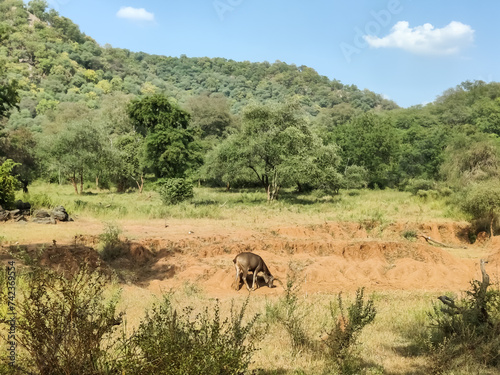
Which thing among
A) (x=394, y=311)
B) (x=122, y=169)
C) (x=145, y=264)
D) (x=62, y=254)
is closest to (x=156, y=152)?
(x=122, y=169)

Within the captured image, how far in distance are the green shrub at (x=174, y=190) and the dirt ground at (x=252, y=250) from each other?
6.50m

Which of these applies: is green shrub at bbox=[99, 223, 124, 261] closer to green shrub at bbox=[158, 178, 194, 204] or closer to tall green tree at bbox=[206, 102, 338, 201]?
green shrub at bbox=[158, 178, 194, 204]

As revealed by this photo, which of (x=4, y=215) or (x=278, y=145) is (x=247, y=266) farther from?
(x=278, y=145)

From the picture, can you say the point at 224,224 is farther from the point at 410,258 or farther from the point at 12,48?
the point at 12,48

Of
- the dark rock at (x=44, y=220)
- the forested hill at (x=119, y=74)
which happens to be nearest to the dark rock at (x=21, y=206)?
the dark rock at (x=44, y=220)

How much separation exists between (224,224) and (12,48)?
11951 centimetres

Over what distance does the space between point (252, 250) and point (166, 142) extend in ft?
49.8

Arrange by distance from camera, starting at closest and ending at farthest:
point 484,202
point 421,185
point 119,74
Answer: point 484,202 < point 421,185 < point 119,74

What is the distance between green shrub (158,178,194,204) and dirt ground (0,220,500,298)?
6497 millimetres

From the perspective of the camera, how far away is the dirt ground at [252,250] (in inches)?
486

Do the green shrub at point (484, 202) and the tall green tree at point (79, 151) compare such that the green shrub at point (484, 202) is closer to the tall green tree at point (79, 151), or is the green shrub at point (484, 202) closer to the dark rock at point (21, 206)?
the dark rock at point (21, 206)

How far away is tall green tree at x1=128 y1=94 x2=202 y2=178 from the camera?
2780cm

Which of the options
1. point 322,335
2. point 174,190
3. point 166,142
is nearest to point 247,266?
point 322,335

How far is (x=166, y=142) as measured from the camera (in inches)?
1116
